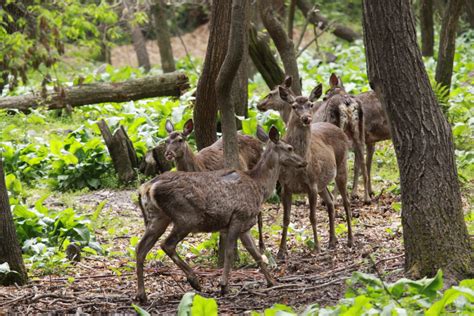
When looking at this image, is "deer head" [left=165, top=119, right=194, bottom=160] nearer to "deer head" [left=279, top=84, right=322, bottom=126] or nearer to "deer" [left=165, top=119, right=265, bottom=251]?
"deer" [left=165, top=119, right=265, bottom=251]

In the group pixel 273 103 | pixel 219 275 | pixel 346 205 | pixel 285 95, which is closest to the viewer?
pixel 219 275

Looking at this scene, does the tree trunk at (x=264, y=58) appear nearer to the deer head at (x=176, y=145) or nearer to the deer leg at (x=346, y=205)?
the deer leg at (x=346, y=205)

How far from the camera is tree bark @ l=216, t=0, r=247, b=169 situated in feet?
27.8

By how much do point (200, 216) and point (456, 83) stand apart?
12.9 meters

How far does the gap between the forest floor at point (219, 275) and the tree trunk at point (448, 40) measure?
4.70 m

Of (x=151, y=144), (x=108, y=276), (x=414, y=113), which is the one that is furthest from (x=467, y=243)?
(x=151, y=144)

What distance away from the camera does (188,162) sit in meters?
10.6

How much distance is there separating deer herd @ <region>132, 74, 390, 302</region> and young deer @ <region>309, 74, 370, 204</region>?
1 cm

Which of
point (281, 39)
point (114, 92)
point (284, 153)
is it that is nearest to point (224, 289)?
point (284, 153)

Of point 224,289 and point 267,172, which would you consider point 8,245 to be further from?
point 267,172

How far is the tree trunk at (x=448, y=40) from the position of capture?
49.7 feet

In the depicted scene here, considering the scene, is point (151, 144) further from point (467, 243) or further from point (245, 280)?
point (467, 243)

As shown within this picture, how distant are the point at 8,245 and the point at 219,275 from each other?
2.17m

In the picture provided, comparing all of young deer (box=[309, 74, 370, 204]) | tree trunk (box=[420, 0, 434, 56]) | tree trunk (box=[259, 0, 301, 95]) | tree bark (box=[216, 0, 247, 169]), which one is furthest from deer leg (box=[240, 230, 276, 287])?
tree trunk (box=[420, 0, 434, 56])
